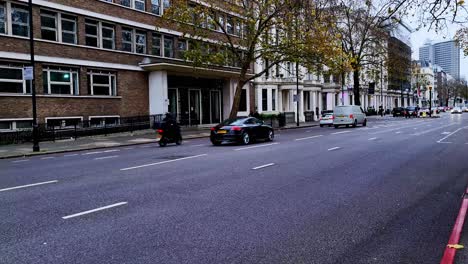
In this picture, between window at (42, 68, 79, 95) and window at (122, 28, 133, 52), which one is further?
window at (122, 28, 133, 52)

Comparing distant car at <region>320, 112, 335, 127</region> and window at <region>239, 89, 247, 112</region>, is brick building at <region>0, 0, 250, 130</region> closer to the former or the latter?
window at <region>239, 89, 247, 112</region>

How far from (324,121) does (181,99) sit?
13888mm

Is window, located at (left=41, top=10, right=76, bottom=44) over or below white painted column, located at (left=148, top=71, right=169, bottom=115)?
over

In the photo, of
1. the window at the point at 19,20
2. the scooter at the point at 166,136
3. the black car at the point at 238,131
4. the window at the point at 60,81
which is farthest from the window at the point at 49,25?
the black car at the point at 238,131

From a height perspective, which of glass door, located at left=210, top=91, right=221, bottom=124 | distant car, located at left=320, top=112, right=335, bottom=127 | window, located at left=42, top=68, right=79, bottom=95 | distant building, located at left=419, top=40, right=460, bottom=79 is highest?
distant building, located at left=419, top=40, right=460, bottom=79

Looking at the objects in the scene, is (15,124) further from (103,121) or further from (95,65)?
(95,65)

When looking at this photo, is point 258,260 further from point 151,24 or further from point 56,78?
point 151,24

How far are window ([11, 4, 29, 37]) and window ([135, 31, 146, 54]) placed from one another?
28.1ft

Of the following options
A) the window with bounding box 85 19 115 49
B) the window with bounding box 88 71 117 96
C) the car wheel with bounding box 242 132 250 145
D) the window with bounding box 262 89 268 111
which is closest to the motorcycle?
the car wheel with bounding box 242 132 250 145

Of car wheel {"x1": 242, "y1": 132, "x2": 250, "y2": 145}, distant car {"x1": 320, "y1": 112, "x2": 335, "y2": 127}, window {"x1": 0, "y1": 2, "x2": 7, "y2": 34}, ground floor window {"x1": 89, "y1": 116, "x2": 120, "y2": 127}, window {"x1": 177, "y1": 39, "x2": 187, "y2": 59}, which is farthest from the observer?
distant car {"x1": 320, "y1": 112, "x2": 335, "y2": 127}

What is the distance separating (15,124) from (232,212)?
2119 centimetres

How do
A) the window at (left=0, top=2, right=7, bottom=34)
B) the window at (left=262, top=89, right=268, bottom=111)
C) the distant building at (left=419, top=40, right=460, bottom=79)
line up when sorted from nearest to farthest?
1. the window at (left=0, top=2, right=7, bottom=34)
2. the distant building at (left=419, top=40, right=460, bottom=79)
3. the window at (left=262, top=89, right=268, bottom=111)

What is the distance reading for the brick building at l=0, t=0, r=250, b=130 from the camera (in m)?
24.1

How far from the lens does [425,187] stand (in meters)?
8.80
